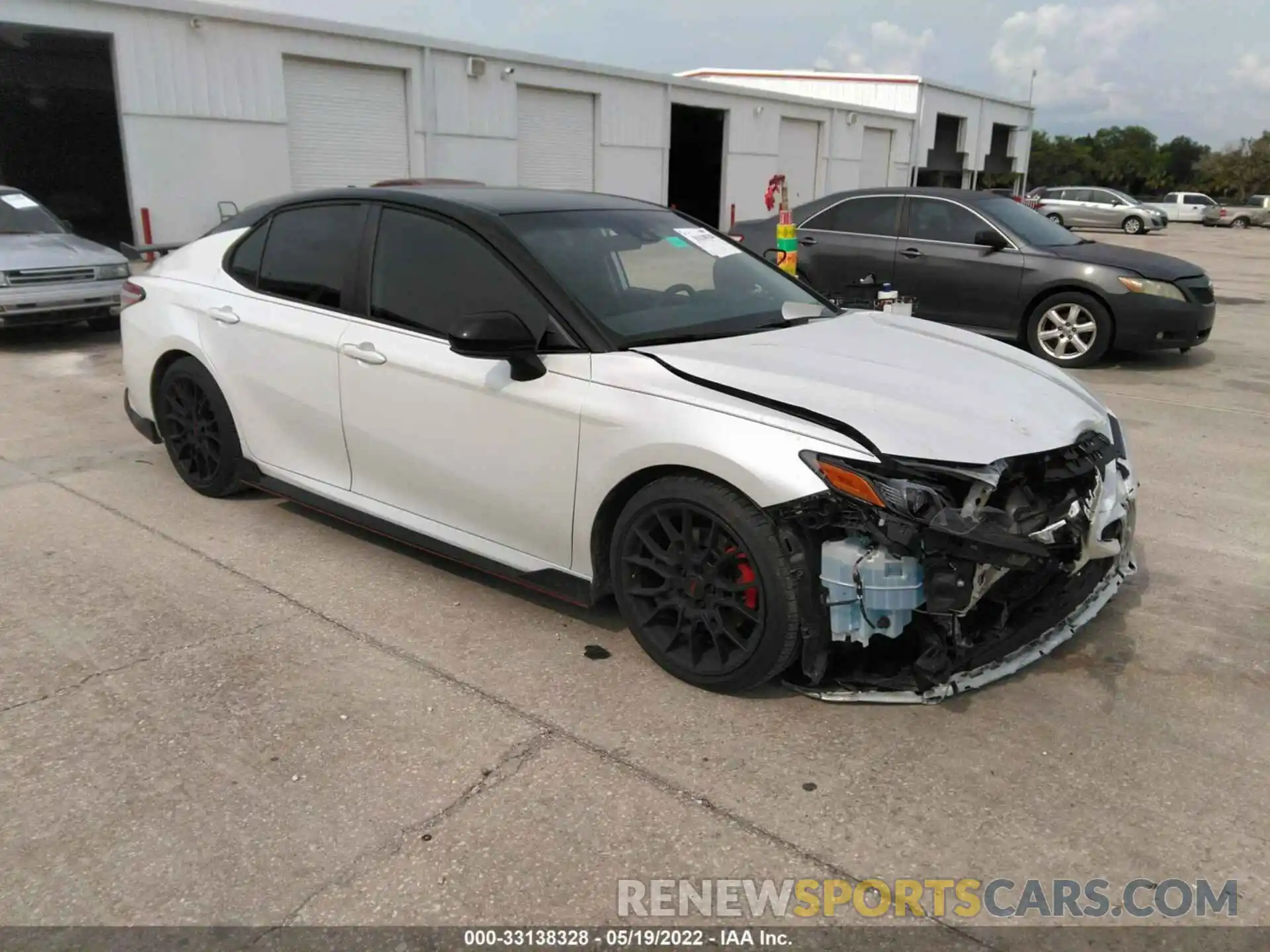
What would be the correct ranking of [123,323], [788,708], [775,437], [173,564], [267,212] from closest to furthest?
1. [775,437]
2. [788,708]
3. [173,564]
4. [267,212]
5. [123,323]

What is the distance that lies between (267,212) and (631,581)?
2.83 m

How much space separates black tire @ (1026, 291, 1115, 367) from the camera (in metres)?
8.75

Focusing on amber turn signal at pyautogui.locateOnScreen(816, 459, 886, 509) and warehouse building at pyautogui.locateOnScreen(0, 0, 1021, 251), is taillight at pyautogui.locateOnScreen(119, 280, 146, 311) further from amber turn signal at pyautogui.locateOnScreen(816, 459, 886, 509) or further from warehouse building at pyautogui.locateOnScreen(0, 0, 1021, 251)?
warehouse building at pyautogui.locateOnScreen(0, 0, 1021, 251)

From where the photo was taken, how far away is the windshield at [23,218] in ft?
33.5

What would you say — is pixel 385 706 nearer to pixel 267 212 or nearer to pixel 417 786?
pixel 417 786

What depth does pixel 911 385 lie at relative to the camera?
325 cm

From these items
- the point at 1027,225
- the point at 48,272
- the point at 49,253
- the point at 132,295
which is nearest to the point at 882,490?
the point at 132,295

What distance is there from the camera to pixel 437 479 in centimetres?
382

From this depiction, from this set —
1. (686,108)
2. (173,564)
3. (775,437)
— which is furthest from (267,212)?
(686,108)

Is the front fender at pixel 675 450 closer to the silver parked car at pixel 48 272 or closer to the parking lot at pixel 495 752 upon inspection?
the parking lot at pixel 495 752

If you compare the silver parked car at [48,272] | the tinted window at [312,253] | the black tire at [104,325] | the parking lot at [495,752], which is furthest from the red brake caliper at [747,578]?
the black tire at [104,325]

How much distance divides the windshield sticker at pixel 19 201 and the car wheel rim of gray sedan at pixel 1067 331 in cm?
1059

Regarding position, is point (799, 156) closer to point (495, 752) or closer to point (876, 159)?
point (876, 159)

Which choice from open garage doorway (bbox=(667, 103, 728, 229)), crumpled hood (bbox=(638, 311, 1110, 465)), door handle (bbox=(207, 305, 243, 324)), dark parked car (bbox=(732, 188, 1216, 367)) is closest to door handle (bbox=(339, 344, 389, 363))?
door handle (bbox=(207, 305, 243, 324))
